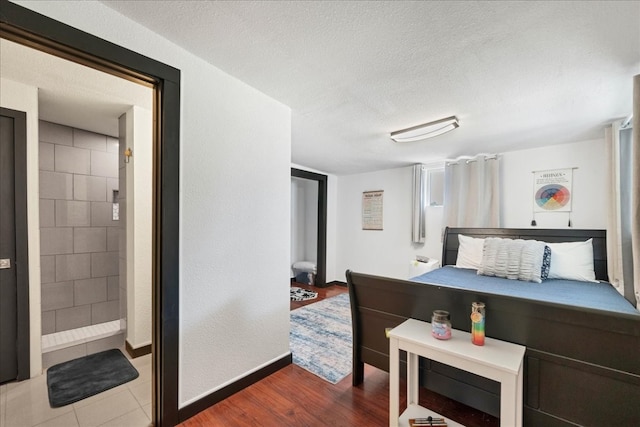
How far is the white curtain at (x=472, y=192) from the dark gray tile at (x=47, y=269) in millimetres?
4697

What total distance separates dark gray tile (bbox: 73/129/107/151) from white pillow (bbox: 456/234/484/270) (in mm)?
4397

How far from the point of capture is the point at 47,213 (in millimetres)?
2555

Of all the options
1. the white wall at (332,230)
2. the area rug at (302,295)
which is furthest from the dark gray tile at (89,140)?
the white wall at (332,230)

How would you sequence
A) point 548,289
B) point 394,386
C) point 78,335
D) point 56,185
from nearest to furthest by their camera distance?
1. point 394,386
2. point 548,289
3. point 78,335
4. point 56,185

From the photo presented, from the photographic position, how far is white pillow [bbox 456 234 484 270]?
314 cm

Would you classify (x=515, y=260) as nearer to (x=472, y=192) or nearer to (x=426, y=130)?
(x=472, y=192)

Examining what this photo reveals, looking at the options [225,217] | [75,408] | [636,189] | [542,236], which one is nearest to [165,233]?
[225,217]

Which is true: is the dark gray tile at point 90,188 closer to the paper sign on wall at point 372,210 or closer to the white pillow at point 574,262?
the paper sign on wall at point 372,210

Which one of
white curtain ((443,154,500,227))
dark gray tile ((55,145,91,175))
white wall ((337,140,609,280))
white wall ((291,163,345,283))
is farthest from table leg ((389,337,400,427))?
white wall ((291,163,345,283))

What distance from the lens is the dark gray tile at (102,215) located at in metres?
2.83

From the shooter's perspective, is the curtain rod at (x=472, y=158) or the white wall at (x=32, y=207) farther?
the curtain rod at (x=472, y=158)

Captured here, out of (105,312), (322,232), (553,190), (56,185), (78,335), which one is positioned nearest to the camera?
(78,335)

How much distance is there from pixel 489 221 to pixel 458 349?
9.11 ft

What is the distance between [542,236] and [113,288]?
491 cm
